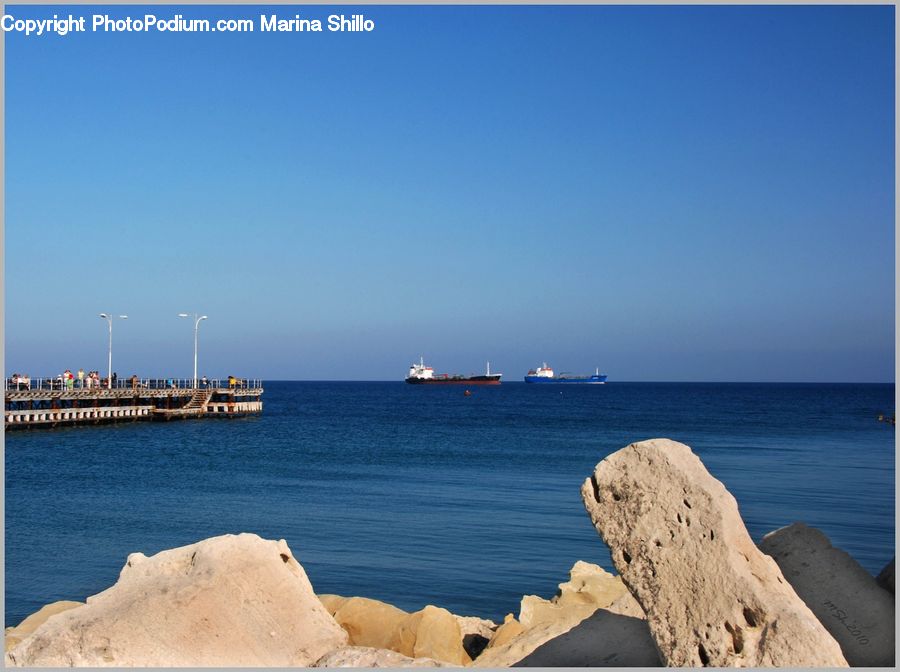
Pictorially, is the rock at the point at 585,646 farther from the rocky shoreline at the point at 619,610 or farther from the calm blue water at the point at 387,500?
the calm blue water at the point at 387,500

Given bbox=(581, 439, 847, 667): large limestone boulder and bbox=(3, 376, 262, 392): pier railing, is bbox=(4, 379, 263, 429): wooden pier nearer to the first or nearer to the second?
bbox=(3, 376, 262, 392): pier railing

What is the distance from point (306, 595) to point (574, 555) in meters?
10.0

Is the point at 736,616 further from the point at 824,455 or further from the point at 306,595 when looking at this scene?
the point at 824,455

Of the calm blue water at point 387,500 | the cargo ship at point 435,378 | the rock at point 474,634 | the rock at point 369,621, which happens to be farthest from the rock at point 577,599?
the cargo ship at point 435,378

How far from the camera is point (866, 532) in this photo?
20.5 m

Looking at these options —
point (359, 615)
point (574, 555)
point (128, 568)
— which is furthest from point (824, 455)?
point (128, 568)

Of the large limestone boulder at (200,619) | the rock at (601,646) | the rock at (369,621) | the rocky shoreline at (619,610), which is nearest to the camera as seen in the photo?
the rocky shoreline at (619,610)

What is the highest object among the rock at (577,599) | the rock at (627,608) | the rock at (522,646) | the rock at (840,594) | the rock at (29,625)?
the rock at (840,594)

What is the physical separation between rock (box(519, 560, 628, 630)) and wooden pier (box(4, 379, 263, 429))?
42481 mm

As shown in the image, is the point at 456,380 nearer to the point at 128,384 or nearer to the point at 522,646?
the point at 128,384

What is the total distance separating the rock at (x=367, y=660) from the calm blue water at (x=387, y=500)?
24.3ft

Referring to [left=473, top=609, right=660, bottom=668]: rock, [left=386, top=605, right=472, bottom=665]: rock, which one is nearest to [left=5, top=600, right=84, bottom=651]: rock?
[left=386, top=605, right=472, bottom=665]: rock

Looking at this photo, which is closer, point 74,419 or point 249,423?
point 74,419

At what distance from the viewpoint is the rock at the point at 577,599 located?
10.5 metres
